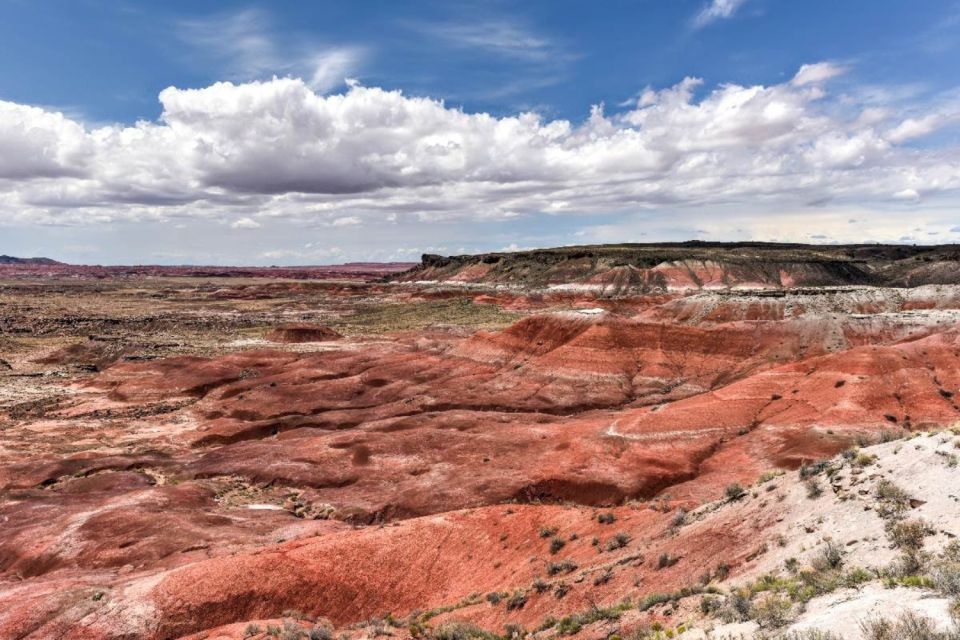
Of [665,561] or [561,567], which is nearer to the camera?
[665,561]

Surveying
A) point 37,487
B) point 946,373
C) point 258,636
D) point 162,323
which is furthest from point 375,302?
point 258,636

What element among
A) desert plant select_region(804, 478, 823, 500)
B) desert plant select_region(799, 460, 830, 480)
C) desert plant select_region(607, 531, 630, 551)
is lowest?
desert plant select_region(607, 531, 630, 551)

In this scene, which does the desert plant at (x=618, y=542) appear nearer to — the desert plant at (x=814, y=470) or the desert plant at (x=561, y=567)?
the desert plant at (x=561, y=567)

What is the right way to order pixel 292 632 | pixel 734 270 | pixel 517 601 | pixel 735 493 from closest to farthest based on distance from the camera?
pixel 292 632 < pixel 517 601 < pixel 735 493 < pixel 734 270

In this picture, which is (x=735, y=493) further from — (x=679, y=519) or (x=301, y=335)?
(x=301, y=335)

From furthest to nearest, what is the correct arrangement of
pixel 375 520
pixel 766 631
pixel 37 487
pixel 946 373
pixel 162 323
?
pixel 162 323 → pixel 946 373 → pixel 37 487 → pixel 375 520 → pixel 766 631

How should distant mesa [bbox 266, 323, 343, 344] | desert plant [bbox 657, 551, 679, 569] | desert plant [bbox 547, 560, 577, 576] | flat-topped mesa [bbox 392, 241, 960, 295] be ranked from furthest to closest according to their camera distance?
flat-topped mesa [bbox 392, 241, 960, 295] → distant mesa [bbox 266, 323, 343, 344] → desert plant [bbox 547, 560, 577, 576] → desert plant [bbox 657, 551, 679, 569]

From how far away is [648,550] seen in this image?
15.6 metres

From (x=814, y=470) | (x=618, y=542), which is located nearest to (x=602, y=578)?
(x=618, y=542)

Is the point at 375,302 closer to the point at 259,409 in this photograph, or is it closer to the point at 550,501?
the point at 259,409

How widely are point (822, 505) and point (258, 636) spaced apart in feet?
48.9

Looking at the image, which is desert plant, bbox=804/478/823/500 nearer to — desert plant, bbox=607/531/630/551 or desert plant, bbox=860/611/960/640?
desert plant, bbox=607/531/630/551

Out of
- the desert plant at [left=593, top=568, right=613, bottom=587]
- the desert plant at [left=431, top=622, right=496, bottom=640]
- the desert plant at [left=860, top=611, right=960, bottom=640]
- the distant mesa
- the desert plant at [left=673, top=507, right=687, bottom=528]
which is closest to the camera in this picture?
the desert plant at [left=860, top=611, right=960, bottom=640]

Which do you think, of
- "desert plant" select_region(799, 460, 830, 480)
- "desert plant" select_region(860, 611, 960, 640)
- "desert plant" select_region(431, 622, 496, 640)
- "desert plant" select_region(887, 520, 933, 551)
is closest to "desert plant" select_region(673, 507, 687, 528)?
"desert plant" select_region(799, 460, 830, 480)
